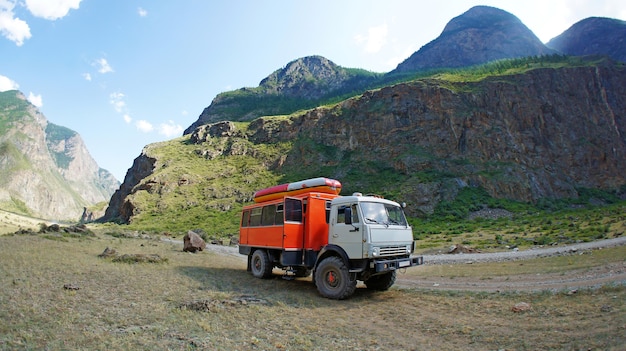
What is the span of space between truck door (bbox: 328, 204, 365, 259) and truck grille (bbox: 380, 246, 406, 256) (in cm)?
75

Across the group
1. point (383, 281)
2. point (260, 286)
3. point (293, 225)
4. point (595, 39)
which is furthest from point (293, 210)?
point (595, 39)

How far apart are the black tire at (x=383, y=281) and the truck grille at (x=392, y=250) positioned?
1274 mm

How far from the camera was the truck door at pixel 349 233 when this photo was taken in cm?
1042

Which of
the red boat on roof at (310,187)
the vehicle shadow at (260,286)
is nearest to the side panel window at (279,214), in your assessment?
the red boat on roof at (310,187)

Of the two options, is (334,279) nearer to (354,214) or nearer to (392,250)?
(392,250)

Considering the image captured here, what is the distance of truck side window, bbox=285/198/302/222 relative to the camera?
493 inches

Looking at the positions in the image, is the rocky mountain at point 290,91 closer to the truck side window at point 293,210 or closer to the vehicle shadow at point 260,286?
the vehicle shadow at point 260,286

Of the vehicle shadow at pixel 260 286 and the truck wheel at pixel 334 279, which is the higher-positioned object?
the truck wheel at pixel 334 279

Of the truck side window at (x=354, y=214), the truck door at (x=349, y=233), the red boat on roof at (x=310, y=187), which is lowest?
the truck door at (x=349, y=233)

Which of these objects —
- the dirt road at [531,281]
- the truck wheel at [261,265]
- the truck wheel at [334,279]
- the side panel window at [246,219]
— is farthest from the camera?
the side panel window at [246,219]

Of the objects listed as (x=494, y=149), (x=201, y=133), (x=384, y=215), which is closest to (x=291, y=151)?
(x=201, y=133)

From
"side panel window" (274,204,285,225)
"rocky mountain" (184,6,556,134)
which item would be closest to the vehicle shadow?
"side panel window" (274,204,285,225)

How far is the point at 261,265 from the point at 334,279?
4625mm

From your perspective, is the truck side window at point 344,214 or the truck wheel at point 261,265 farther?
the truck wheel at point 261,265
